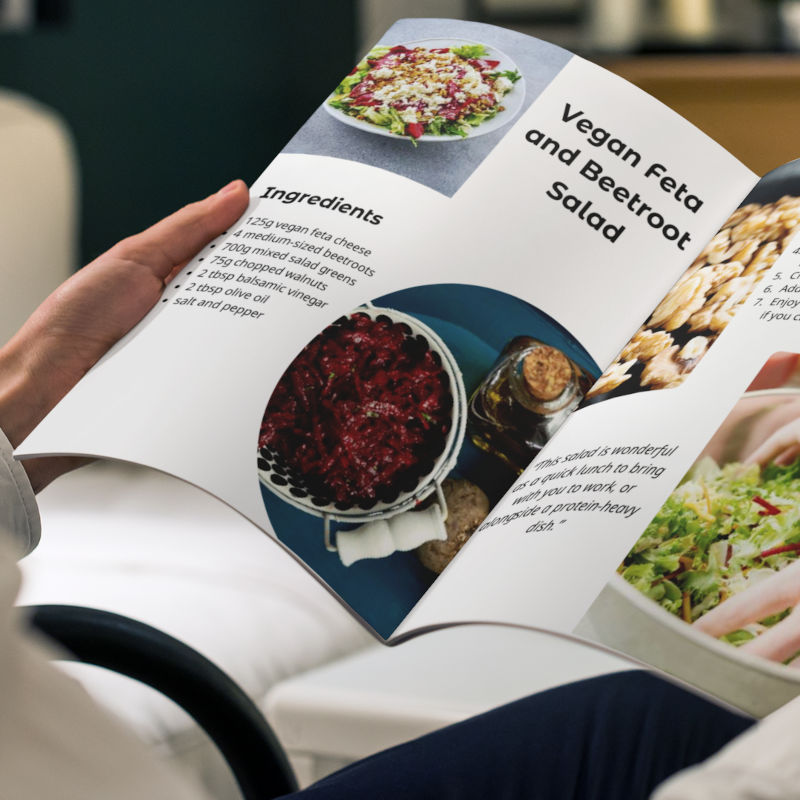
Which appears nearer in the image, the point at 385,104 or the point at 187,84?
the point at 385,104

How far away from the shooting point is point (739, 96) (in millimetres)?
1913

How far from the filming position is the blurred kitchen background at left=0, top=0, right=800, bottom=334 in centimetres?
192

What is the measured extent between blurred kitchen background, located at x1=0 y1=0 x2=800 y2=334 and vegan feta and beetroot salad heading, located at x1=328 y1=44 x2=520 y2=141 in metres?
1.42

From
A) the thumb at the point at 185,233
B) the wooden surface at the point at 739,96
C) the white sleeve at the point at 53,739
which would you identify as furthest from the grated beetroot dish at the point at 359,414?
the wooden surface at the point at 739,96

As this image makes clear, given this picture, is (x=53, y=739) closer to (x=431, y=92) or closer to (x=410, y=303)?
(x=410, y=303)

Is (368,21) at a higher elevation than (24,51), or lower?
higher

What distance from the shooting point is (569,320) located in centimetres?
55

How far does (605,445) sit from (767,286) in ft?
0.40

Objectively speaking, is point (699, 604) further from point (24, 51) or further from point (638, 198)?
point (24, 51)

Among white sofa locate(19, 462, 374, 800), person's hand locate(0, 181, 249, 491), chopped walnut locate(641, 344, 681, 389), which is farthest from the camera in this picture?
white sofa locate(19, 462, 374, 800)

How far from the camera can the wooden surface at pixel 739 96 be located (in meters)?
1.88

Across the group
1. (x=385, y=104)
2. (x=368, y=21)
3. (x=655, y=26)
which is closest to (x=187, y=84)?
(x=368, y=21)

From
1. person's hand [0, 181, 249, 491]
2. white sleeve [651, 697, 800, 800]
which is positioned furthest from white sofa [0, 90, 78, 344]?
white sleeve [651, 697, 800, 800]

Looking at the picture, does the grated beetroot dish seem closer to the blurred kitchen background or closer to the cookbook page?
the cookbook page
